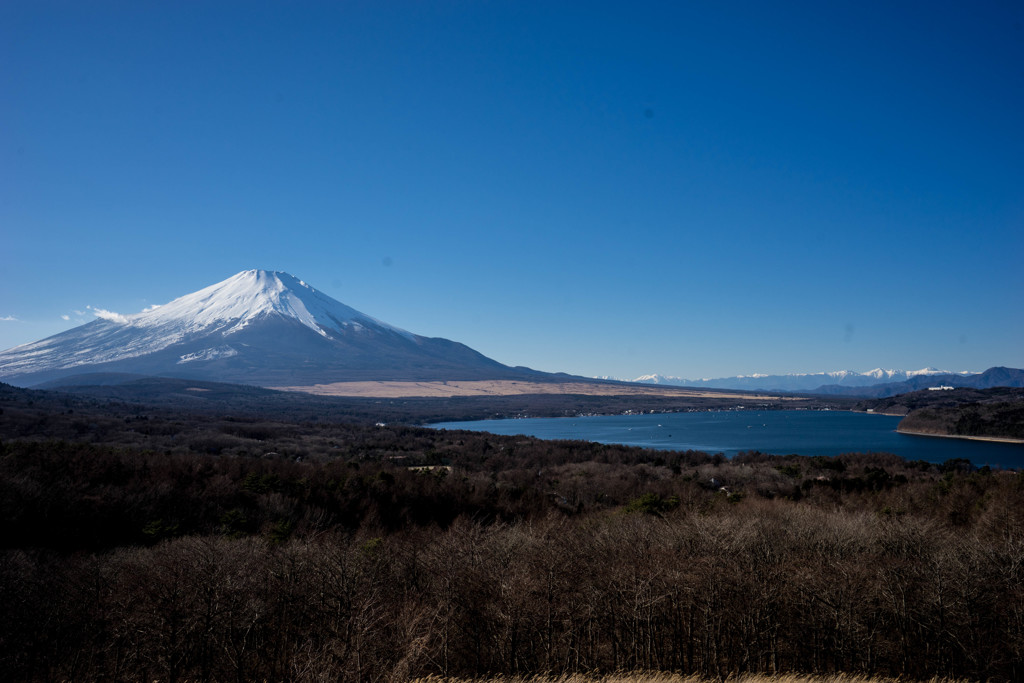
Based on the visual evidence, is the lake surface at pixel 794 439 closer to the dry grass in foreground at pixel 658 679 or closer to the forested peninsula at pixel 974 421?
the forested peninsula at pixel 974 421

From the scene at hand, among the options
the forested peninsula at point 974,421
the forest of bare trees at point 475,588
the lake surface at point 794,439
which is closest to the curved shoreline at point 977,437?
the forested peninsula at point 974,421

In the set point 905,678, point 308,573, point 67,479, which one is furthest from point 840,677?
point 67,479

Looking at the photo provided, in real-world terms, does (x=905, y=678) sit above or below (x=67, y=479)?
below

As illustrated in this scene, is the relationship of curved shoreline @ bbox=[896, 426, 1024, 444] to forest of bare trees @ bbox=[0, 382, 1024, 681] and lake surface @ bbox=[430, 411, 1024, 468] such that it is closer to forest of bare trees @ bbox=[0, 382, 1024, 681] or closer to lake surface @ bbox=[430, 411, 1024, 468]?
lake surface @ bbox=[430, 411, 1024, 468]

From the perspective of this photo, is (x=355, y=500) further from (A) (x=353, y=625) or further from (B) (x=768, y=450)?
(B) (x=768, y=450)

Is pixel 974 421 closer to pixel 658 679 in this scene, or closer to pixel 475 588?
pixel 658 679

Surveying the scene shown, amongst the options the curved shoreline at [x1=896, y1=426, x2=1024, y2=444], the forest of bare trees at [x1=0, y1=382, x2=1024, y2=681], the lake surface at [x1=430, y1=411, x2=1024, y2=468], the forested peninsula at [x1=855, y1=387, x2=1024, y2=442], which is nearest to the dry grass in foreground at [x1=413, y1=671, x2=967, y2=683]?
the forest of bare trees at [x1=0, y1=382, x2=1024, y2=681]

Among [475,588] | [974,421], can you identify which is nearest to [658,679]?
[475,588]

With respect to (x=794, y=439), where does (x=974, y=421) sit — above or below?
above
